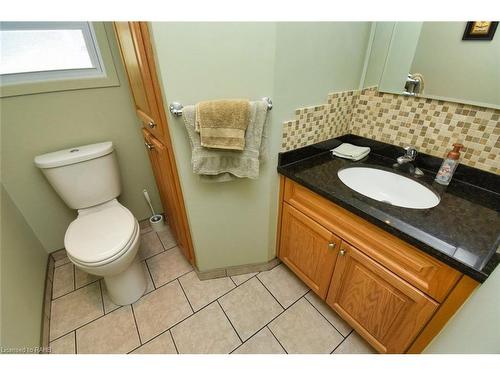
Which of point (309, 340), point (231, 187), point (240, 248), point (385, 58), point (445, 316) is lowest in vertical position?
point (309, 340)

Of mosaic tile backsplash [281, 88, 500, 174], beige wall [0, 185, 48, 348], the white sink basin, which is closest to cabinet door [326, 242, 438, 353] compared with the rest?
the white sink basin

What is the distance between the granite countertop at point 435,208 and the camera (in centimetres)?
66

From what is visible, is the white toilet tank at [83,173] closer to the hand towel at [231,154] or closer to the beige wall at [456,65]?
the hand towel at [231,154]

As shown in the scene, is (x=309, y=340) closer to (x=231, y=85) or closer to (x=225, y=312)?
(x=225, y=312)

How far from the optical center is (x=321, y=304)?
1.35 metres

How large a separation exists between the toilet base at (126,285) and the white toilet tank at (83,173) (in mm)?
497

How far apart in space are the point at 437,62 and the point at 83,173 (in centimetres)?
190

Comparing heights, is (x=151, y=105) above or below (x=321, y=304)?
above

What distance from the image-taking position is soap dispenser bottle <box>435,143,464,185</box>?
96cm

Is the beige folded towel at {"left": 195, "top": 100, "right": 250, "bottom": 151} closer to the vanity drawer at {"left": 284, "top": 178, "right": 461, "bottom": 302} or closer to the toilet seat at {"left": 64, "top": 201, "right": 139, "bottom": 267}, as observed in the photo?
the vanity drawer at {"left": 284, "top": 178, "right": 461, "bottom": 302}

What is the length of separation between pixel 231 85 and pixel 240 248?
0.93 meters

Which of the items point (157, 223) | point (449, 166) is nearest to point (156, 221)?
point (157, 223)

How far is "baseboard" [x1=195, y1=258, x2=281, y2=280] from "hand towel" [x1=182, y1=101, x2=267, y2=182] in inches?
28.0
